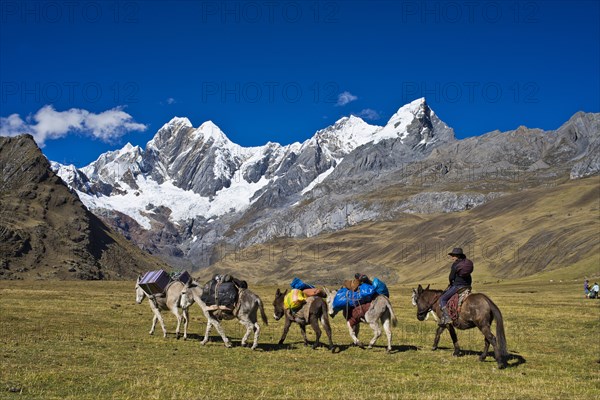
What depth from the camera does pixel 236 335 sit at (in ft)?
103

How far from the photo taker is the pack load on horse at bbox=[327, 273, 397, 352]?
25.3 metres

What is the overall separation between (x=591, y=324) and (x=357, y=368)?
2480cm

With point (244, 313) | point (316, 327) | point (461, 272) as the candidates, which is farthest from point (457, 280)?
point (244, 313)

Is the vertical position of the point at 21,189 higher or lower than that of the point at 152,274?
higher

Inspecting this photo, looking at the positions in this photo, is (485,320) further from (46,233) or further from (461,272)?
(46,233)

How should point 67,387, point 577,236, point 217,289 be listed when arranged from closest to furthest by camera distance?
point 67,387 → point 217,289 → point 577,236

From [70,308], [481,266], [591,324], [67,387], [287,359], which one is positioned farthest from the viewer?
[481,266]

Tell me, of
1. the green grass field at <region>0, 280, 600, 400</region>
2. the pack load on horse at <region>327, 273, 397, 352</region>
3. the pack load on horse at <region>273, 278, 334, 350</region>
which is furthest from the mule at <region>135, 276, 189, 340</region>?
the pack load on horse at <region>327, 273, 397, 352</region>

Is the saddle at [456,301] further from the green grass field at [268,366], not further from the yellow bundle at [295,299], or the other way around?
the yellow bundle at [295,299]

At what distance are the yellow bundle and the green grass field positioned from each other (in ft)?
6.07

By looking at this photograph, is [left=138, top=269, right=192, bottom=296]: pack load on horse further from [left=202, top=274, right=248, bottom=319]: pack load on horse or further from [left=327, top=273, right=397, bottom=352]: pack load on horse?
[left=327, top=273, right=397, bottom=352]: pack load on horse

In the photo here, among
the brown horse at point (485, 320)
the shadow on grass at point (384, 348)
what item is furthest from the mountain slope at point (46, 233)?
the brown horse at point (485, 320)

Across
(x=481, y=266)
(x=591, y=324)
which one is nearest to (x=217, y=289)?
(x=591, y=324)

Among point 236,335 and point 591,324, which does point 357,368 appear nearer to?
point 236,335
